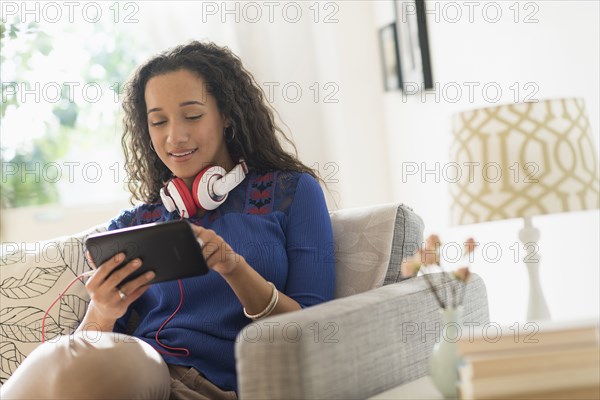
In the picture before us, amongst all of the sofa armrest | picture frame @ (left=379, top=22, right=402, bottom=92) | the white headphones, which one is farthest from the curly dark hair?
picture frame @ (left=379, top=22, right=402, bottom=92)

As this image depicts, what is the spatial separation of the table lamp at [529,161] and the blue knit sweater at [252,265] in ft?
1.38

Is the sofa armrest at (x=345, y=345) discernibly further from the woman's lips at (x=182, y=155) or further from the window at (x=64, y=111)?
the window at (x=64, y=111)

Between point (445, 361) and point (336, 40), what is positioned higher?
point (336, 40)

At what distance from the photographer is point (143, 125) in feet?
6.86

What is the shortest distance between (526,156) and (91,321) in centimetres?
97

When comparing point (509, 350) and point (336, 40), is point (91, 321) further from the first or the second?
point (336, 40)

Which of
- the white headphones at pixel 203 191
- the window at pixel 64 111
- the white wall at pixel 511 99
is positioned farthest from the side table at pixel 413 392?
the window at pixel 64 111

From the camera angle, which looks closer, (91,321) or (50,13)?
(91,321)

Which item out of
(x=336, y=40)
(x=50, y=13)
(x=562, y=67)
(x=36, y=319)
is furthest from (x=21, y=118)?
(x=562, y=67)

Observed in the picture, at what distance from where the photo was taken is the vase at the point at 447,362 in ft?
4.24

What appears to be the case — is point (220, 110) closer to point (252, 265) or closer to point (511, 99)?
point (252, 265)

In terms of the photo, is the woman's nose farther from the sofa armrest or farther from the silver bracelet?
the sofa armrest

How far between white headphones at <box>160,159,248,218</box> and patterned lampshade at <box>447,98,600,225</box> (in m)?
0.62

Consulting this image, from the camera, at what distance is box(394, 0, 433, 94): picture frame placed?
2598mm
